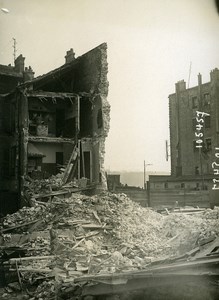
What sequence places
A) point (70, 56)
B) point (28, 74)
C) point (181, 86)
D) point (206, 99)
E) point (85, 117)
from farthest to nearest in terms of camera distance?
point (181, 86)
point (206, 99)
point (28, 74)
point (70, 56)
point (85, 117)

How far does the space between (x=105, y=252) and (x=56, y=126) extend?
1350cm

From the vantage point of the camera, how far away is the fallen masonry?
5.38m

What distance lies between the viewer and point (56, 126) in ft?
73.6

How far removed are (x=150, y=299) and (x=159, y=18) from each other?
18.9ft

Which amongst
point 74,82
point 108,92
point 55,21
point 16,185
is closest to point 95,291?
point 55,21

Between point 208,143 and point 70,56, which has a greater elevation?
point 70,56

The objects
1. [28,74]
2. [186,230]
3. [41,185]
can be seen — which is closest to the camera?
[186,230]

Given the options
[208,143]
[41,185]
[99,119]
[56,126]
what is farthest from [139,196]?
[208,143]

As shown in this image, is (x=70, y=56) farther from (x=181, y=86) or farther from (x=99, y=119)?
(x=181, y=86)

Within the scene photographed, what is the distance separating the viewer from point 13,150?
19656mm

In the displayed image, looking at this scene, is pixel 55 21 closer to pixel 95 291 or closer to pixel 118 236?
pixel 95 291

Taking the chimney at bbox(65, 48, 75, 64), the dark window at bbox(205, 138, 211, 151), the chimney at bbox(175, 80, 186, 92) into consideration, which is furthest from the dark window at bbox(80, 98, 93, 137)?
the chimney at bbox(175, 80, 186, 92)

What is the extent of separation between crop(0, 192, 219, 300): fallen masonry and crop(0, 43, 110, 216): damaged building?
336 cm

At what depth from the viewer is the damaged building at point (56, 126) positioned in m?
18.5
